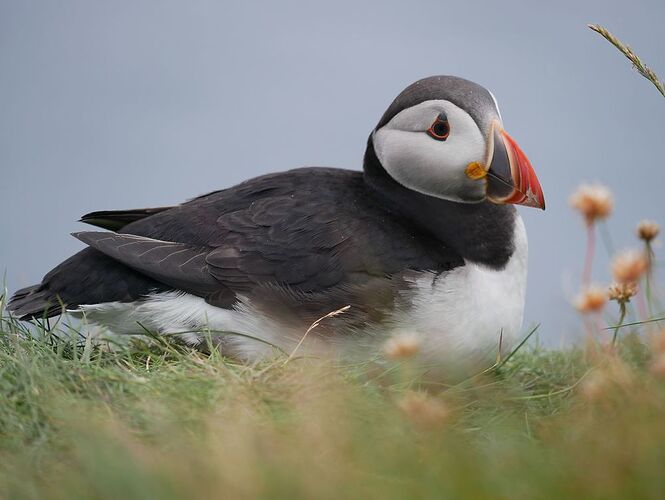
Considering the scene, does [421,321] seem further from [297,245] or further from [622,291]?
[622,291]

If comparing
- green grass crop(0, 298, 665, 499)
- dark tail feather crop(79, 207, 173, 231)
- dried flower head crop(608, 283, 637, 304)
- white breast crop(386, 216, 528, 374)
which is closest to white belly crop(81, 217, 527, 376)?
white breast crop(386, 216, 528, 374)

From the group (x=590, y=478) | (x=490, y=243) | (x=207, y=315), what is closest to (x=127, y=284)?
(x=207, y=315)

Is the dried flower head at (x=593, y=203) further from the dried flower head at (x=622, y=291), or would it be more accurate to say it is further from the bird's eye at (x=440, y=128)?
the bird's eye at (x=440, y=128)

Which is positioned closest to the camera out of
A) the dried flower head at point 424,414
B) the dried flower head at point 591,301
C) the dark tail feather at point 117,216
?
the dried flower head at point 424,414

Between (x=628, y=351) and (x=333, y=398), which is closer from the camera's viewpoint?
(x=333, y=398)

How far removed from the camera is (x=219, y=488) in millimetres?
2166

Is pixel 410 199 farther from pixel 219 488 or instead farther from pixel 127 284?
pixel 219 488

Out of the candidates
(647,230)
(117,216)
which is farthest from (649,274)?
(117,216)

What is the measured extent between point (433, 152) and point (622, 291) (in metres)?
1.10

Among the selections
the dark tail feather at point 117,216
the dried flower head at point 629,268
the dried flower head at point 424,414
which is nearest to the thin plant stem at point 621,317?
the dried flower head at point 629,268

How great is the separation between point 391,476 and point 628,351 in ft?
5.41

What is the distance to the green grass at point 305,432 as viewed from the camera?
2.14 metres

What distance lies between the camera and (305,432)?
275cm

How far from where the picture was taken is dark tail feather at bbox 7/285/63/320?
4.45m
